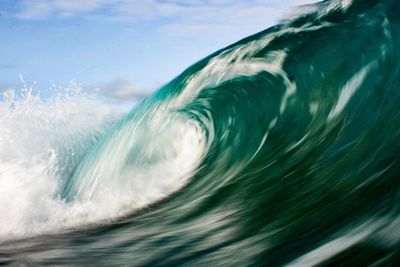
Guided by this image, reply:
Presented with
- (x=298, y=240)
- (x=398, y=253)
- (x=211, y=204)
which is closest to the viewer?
(x=398, y=253)

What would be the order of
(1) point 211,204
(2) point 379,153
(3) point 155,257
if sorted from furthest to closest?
(1) point 211,204, (2) point 379,153, (3) point 155,257

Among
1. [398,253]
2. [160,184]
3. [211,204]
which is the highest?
[160,184]

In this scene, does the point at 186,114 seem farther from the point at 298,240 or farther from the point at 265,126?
the point at 298,240

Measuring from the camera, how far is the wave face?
390 centimetres

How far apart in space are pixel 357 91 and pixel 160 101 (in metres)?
3.11

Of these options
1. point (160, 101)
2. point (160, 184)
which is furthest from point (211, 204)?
point (160, 101)

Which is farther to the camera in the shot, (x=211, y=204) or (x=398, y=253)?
(x=211, y=204)

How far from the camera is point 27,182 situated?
6762mm

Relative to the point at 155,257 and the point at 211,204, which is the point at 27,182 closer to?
the point at 211,204

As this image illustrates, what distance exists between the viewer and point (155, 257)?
156 inches

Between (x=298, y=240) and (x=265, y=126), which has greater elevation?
(x=265, y=126)

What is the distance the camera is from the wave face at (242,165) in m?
3.90

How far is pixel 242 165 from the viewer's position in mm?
6293

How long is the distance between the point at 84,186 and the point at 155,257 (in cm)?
334
